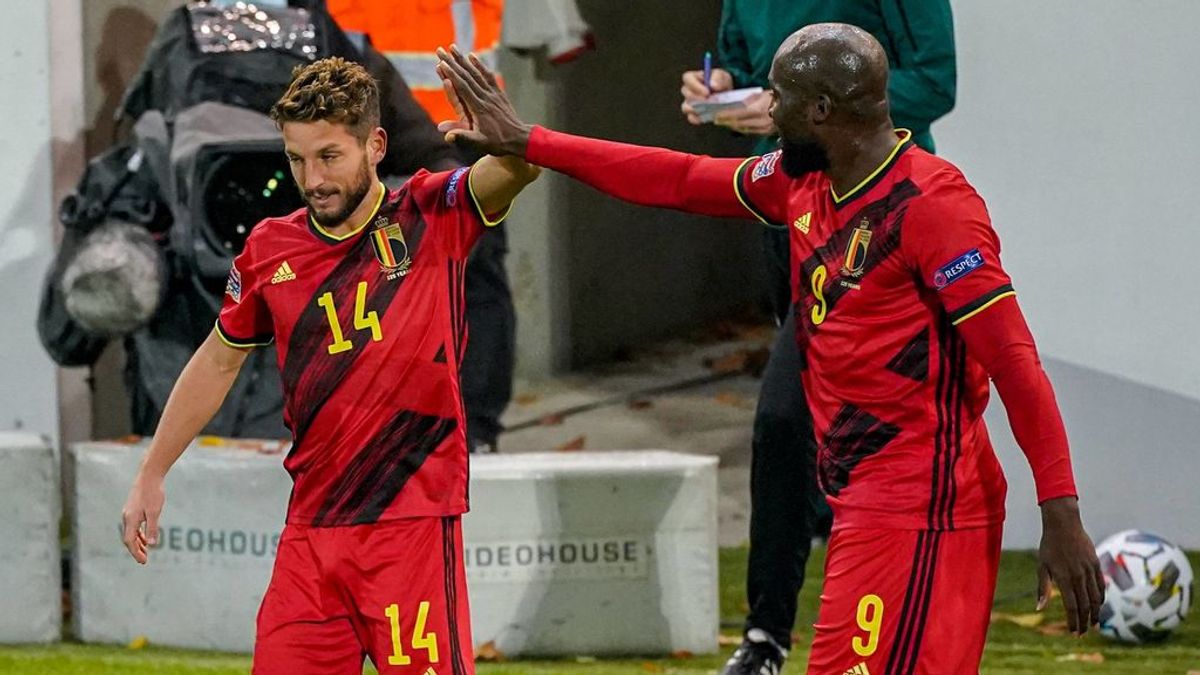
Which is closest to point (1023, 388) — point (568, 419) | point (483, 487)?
point (483, 487)

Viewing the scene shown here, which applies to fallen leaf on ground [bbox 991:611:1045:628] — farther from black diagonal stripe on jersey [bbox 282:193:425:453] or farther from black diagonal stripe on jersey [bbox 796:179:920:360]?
black diagonal stripe on jersey [bbox 282:193:425:453]

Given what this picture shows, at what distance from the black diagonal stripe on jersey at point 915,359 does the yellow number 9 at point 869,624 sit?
0.41 meters

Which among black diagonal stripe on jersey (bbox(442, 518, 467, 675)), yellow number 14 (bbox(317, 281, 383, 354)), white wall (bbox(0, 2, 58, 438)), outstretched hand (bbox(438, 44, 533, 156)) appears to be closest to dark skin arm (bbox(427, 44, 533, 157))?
outstretched hand (bbox(438, 44, 533, 156))

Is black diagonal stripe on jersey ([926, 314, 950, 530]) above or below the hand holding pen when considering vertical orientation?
below

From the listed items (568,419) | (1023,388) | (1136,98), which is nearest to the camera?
(1023,388)

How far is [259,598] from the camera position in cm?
588

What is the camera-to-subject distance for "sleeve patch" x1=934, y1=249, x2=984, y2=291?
3.49 meters

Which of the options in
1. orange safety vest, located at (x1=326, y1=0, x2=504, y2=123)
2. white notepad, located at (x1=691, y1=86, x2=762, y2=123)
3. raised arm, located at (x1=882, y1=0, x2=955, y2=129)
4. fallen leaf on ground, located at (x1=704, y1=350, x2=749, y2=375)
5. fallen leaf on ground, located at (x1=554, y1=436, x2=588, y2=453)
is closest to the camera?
white notepad, located at (x1=691, y1=86, x2=762, y2=123)

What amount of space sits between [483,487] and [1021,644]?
1.65 meters

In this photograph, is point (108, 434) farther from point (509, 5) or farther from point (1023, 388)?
point (1023, 388)

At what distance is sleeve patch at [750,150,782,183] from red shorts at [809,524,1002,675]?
727 millimetres

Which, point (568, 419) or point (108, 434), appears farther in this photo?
point (568, 419)

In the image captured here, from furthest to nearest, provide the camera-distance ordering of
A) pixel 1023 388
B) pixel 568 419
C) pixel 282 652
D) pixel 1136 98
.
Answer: pixel 568 419, pixel 1136 98, pixel 282 652, pixel 1023 388

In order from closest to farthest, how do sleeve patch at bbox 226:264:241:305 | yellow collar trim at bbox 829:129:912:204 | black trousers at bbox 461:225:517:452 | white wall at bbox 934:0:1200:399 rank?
1. yellow collar trim at bbox 829:129:912:204
2. sleeve patch at bbox 226:264:241:305
3. black trousers at bbox 461:225:517:452
4. white wall at bbox 934:0:1200:399
